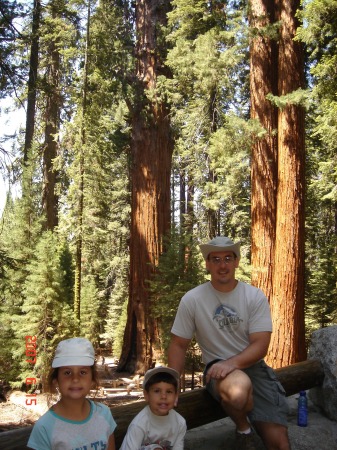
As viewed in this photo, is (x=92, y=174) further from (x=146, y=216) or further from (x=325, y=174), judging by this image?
(x=325, y=174)

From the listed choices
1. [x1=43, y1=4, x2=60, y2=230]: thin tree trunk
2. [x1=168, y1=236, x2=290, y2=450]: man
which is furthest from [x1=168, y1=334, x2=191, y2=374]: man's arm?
[x1=43, y1=4, x2=60, y2=230]: thin tree trunk

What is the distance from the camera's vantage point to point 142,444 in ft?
9.21

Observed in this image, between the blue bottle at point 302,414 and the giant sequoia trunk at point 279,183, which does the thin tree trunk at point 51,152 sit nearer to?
the giant sequoia trunk at point 279,183

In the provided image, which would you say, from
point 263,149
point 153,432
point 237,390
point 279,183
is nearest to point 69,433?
point 153,432

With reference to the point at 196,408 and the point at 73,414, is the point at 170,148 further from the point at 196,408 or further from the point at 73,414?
the point at 73,414

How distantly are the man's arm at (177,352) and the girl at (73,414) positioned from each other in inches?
35.6

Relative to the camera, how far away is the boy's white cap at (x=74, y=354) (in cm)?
245

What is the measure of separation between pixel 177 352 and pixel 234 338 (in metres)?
0.42

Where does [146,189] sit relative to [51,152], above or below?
below

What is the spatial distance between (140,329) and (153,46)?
26.8 feet

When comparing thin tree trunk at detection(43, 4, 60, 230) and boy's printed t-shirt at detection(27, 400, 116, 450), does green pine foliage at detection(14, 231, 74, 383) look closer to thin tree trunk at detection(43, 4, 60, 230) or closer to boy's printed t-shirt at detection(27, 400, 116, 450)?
thin tree trunk at detection(43, 4, 60, 230)

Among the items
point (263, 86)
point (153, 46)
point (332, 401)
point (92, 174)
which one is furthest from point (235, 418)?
point (92, 174)

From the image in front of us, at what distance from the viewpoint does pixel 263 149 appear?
9.07 meters

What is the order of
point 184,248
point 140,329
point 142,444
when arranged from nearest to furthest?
point 142,444
point 184,248
point 140,329
